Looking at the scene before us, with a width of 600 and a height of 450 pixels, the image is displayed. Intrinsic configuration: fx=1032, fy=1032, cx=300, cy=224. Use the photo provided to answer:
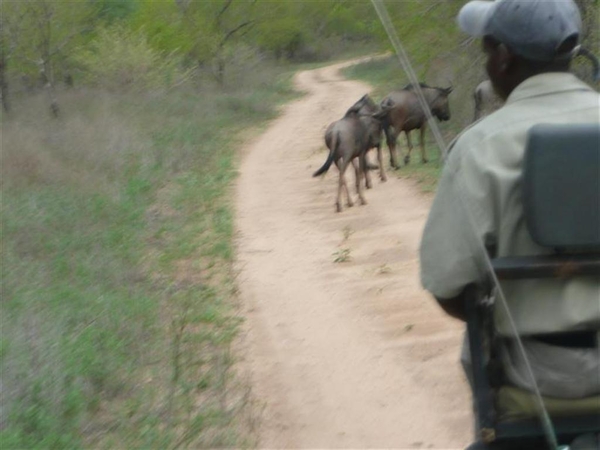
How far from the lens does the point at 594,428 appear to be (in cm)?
244

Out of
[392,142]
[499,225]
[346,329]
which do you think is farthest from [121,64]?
[499,225]

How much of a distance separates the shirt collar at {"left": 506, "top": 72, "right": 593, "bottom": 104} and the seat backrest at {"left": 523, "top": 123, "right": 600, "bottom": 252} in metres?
0.22

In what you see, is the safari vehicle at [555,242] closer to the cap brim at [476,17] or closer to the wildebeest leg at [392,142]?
the cap brim at [476,17]

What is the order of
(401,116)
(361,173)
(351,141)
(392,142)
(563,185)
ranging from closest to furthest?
1. (563,185)
2. (351,141)
3. (361,173)
4. (392,142)
5. (401,116)

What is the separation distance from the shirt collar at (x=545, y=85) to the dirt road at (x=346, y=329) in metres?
3.05

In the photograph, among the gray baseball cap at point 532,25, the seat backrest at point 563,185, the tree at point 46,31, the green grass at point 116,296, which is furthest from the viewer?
the tree at point 46,31

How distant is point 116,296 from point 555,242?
6050 mm

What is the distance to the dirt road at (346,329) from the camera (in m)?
5.57

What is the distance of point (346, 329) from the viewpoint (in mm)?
7375

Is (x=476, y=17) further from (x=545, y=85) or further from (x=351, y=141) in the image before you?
(x=351, y=141)

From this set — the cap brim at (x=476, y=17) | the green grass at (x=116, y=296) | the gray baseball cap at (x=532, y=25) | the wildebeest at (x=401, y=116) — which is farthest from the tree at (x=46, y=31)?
the gray baseball cap at (x=532, y=25)

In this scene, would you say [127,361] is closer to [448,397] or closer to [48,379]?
[48,379]

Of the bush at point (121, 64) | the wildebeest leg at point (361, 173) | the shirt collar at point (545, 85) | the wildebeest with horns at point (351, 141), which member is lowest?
the bush at point (121, 64)

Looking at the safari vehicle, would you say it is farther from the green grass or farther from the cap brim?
the green grass
